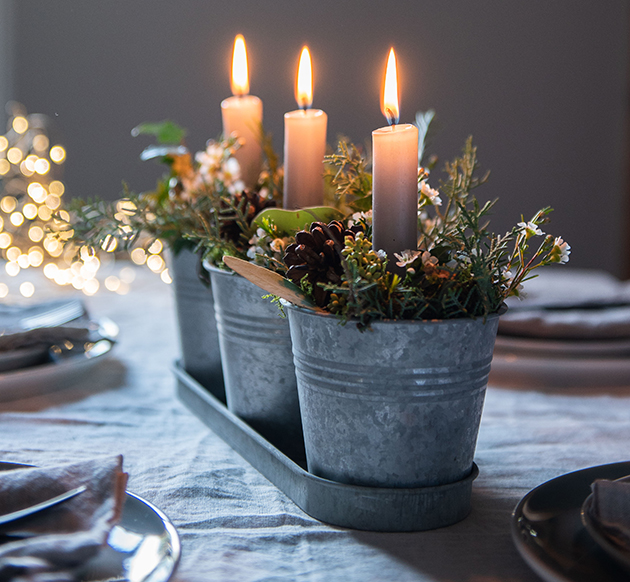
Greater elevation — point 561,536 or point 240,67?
point 240,67

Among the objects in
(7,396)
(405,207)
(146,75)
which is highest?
(146,75)

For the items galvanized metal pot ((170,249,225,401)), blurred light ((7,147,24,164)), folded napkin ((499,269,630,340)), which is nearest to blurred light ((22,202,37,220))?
blurred light ((7,147,24,164))

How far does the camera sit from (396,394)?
0.41 metres

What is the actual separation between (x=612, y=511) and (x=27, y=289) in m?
1.09

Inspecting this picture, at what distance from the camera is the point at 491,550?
405 mm

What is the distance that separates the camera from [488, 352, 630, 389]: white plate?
742 millimetres

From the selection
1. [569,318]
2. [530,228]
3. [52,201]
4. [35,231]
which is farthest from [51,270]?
[530,228]

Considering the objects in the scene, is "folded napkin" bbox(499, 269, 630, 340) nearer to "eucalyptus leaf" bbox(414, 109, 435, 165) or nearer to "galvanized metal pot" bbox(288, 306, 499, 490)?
"eucalyptus leaf" bbox(414, 109, 435, 165)

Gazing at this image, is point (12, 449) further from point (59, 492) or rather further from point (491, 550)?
point (491, 550)

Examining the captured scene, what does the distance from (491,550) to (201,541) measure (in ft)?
0.58

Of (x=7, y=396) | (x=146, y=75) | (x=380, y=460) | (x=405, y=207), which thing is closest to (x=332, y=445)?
(x=380, y=460)

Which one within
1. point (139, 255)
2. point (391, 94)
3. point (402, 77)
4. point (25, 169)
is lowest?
point (139, 255)

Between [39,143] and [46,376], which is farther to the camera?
[39,143]

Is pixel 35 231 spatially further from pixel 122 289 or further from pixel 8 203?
pixel 122 289
